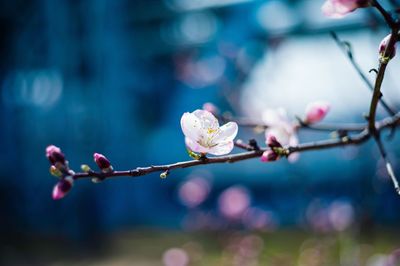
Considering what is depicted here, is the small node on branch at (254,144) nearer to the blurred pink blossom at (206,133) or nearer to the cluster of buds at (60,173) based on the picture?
the blurred pink blossom at (206,133)

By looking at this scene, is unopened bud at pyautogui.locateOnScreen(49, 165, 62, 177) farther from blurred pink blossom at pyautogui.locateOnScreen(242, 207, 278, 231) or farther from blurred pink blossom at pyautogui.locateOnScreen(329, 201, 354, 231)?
blurred pink blossom at pyautogui.locateOnScreen(329, 201, 354, 231)

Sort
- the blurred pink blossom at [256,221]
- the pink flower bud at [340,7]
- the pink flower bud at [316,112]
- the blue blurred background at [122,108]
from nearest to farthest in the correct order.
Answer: the pink flower bud at [340,7] < the pink flower bud at [316,112] < the blurred pink blossom at [256,221] < the blue blurred background at [122,108]

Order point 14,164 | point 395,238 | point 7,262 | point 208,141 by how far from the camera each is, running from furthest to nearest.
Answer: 1. point 14,164
2. point 7,262
3. point 395,238
4. point 208,141

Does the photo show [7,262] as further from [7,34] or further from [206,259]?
[7,34]

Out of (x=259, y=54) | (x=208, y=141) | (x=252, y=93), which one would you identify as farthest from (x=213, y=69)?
(x=208, y=141)

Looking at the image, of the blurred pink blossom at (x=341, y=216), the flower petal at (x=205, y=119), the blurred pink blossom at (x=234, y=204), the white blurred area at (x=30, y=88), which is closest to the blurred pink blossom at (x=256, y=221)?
the blurred pink blossom at (x=234, y=204)

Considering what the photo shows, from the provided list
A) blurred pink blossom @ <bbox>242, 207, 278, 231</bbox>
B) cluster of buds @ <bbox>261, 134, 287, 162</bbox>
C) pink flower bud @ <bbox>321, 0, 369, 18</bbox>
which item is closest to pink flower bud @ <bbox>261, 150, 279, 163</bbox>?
cluster of buds @ <bbox>261, 134, 287, 162</bbox>

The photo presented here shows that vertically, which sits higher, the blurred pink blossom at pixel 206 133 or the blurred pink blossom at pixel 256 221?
the blurred pink blossom at pixel 256 221
